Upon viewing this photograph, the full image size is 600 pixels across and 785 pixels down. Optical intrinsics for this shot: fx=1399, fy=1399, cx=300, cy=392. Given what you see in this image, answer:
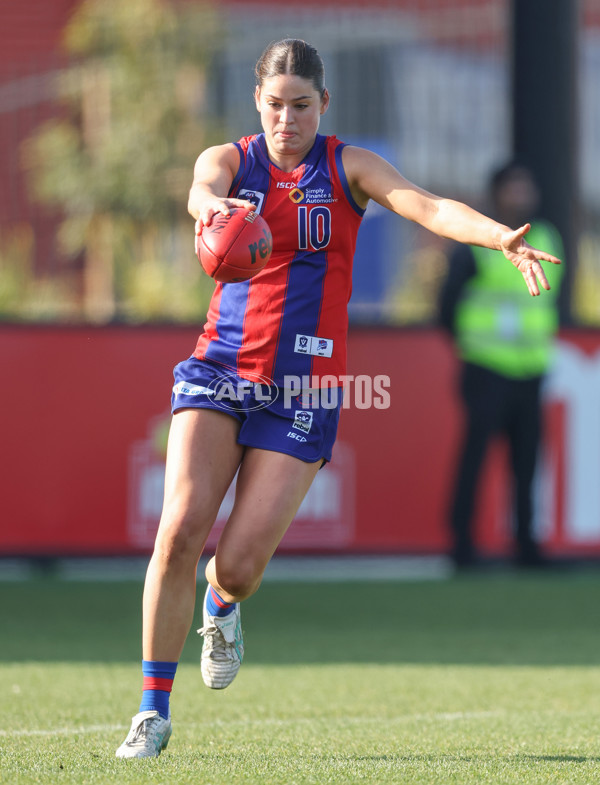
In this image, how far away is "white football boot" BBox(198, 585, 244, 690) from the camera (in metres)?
A: 5.23

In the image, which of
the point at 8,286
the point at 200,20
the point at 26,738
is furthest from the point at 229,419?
the point at 200,20

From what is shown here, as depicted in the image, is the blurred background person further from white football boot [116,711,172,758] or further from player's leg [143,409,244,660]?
white football boot [116,711,172,758]

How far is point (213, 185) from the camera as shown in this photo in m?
4.81

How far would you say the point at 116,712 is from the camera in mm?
5645

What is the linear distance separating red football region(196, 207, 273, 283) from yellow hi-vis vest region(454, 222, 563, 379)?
5697 millimetres

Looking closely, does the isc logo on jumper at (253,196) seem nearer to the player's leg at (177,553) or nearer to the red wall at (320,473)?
the player's leg at (177,553)

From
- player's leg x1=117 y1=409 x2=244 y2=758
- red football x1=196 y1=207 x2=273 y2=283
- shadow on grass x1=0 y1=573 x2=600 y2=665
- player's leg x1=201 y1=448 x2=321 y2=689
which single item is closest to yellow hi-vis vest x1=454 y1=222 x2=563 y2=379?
shadow on grass x1=0 y1=573 x2=600 y2=665

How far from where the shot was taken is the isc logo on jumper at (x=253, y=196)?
4945mm

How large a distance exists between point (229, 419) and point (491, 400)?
5460 millimetres

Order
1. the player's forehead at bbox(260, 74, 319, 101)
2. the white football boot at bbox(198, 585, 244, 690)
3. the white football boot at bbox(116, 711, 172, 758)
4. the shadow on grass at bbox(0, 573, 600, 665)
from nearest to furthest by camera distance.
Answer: the white football boot at bbox(116, 711, 172, 758), the player's forehead at bbox(260, 74, 319, 101), the white football boot at bbox(198, 585, 244, 690), the shadow on grass at bbox(0, 573, 600, 665)

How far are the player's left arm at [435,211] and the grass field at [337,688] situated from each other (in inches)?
65.6

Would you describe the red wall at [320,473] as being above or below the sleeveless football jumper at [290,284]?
below

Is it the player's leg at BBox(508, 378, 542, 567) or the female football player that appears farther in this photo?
the player's leg at BBox(508, 378, 542, 567)

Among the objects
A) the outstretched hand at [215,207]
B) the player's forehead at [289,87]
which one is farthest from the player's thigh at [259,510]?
the player's forehead at [289,87]
